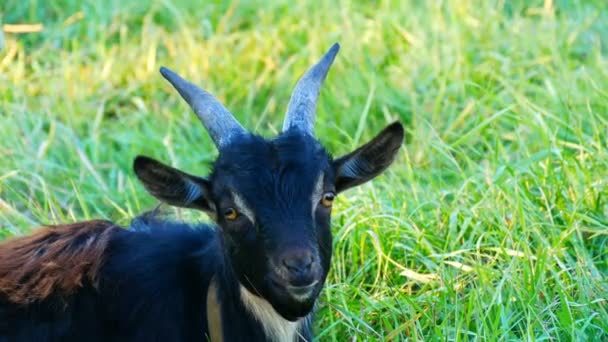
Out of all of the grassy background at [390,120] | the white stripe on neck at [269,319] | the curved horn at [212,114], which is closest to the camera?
the white stripe on neck at [269,319]

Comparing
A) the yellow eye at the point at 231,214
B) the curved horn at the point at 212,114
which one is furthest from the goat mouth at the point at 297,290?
the curved horn at the point at 212,114

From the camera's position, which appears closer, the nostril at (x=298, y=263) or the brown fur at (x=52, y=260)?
the nostril at (x=298, y=263)

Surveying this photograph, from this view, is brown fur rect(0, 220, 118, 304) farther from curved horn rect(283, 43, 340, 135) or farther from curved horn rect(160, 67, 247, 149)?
curved horn rect(283, 43, 340, 135)

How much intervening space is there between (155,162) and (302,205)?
27.2 inches

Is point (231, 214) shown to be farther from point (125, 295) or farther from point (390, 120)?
point (390, 120)

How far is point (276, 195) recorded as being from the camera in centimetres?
490

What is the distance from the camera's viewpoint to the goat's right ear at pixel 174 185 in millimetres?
5051

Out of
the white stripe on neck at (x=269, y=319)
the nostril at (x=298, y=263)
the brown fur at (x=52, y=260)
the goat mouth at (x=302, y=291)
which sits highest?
the brown fur at (x=52, y=260)

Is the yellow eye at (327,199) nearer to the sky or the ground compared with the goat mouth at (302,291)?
nearer to the sky

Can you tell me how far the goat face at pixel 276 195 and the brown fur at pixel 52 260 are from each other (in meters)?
0.51

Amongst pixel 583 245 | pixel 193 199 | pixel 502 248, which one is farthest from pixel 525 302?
pixel 193 199

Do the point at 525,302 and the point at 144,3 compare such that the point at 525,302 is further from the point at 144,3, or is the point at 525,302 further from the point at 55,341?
the point at 144,3

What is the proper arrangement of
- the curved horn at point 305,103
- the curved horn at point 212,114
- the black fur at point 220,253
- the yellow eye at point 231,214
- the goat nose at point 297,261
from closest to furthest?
the goat nose at point 297,261 → the black fur at point 220,253 → the yellow eye at point 231,214 → the curved horn at point 212,114 → the curved horn at point 305,103

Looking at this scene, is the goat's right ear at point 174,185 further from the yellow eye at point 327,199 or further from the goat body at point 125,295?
the yellow eye at point 327,199
